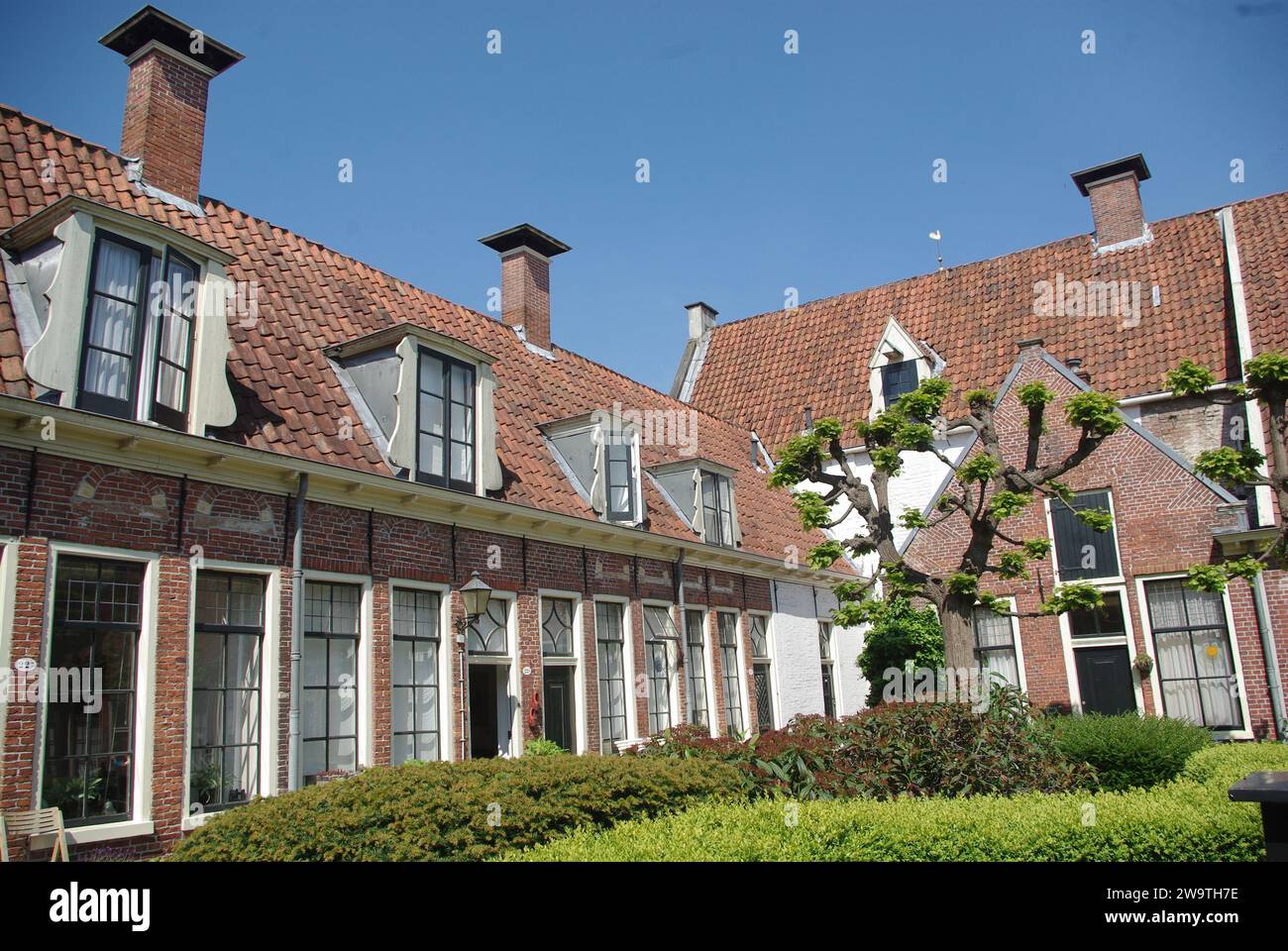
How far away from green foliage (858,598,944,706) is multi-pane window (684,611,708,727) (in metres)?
5.06

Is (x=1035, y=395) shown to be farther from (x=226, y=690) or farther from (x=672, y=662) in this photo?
(x=226, y=690)

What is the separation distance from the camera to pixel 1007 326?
24500mm

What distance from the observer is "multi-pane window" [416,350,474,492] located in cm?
1273

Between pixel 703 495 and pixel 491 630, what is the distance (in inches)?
251

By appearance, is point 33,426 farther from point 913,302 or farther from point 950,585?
point 913,302

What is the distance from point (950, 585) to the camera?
14047mm

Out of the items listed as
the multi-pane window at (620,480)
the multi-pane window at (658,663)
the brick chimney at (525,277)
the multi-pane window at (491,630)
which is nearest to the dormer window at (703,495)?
the multi-pane window at (658,663)

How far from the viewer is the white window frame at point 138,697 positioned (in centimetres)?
831

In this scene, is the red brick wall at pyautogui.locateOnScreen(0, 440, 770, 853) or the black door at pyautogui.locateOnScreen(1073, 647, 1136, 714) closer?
the red brick wall at pyautogui.locateOnScreen(0, 440, 770, 853)

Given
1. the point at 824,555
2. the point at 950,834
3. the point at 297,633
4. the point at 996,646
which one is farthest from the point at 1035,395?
the point at 297,633

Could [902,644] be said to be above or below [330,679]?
above

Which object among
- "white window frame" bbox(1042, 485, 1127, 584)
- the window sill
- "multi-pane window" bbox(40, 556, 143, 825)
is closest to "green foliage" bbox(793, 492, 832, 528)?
"white window frame" bbox(1042, 485, 1127, 584)

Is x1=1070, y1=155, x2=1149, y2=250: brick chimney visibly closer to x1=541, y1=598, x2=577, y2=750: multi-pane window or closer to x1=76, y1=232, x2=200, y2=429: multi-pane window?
x1=541, y1=598, x2=577, y2=750: multi-pane window

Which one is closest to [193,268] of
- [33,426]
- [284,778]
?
[33,426]
